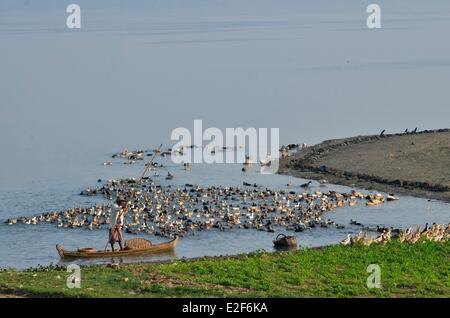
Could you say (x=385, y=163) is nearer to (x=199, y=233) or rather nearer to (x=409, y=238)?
(x=199, y=233)

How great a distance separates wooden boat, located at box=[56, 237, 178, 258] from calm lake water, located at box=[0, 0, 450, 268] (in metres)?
0.71

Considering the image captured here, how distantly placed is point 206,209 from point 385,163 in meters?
11.2

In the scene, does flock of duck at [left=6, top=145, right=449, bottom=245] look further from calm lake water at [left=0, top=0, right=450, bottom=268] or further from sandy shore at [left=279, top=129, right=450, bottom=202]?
sandy shore at [left=279, top=129, right=450, bottom=202]

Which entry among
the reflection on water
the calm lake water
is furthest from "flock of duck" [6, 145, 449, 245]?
the calm lake water

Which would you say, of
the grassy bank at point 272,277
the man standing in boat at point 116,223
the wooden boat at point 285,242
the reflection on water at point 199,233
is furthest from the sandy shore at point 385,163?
the man standing in boat at point 116,223

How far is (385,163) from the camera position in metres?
48.7

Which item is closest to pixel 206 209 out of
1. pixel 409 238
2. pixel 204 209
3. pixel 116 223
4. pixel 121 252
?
pixel 204 209

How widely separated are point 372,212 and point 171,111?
3230cm

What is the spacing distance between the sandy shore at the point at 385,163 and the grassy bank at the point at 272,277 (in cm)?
1439

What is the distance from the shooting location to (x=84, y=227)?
3856cm
